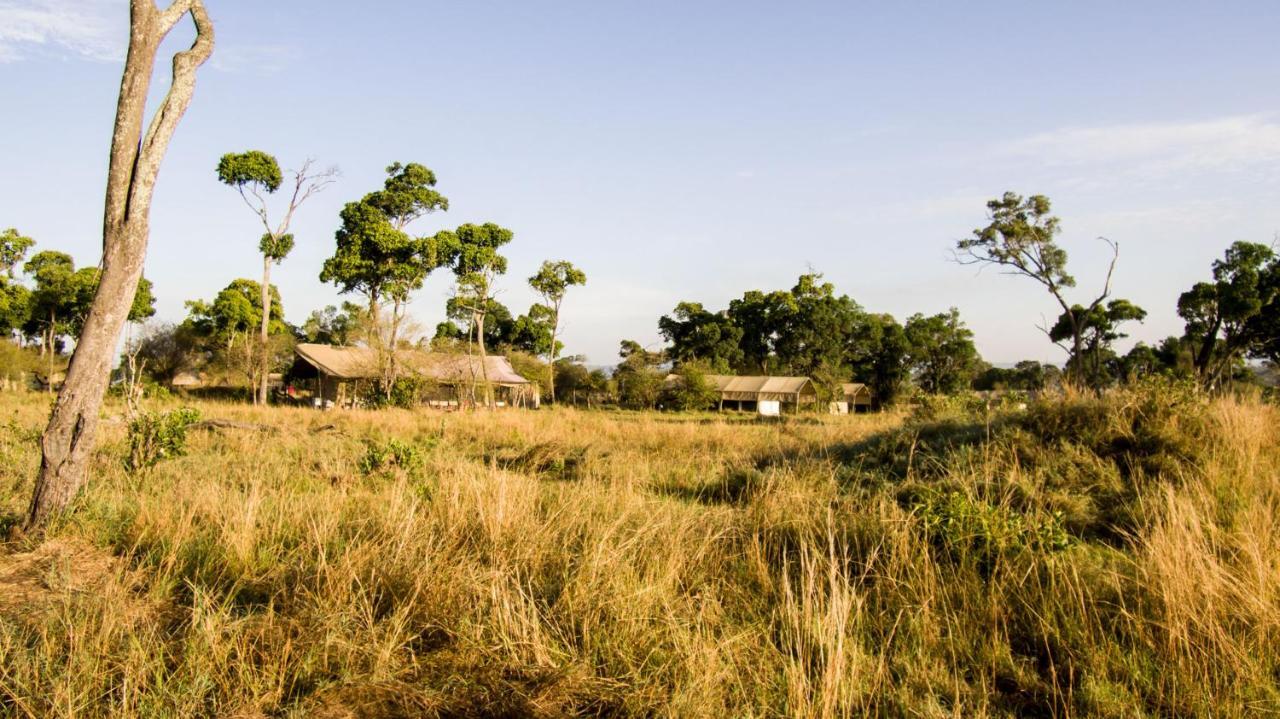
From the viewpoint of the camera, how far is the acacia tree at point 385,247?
36.8 m

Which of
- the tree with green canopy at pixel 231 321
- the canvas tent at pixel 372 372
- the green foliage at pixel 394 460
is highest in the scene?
the tree with green canopy at pixel 231 321

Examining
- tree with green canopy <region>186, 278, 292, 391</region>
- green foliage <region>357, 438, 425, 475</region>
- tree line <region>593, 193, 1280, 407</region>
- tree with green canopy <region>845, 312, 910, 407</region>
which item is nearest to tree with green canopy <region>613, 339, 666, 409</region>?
tree line <region>593, 193, 1280, 407</region>

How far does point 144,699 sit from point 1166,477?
8.36 metres

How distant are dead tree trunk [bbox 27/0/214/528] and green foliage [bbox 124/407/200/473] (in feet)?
8.29

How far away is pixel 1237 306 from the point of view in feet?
93.3

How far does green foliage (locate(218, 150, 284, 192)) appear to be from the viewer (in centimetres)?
3189

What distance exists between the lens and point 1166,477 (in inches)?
268

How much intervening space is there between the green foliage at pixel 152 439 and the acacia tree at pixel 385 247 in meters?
27.7

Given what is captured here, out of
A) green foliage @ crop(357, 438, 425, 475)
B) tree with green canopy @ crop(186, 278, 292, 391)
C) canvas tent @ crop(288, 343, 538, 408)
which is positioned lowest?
green foliage @ crop(357, 438, 425, 475)

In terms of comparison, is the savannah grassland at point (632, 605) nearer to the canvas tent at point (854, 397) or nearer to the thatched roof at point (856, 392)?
the canvas tent at point (854, 397)

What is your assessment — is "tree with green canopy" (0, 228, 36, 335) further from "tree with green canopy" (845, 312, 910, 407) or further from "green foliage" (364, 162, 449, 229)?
"tree with green canopy" (845, 312, 910, 407)

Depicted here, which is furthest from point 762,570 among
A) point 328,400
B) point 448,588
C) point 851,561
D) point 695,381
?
point 695,381

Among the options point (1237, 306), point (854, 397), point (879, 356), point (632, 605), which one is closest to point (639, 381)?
point (854, 397)

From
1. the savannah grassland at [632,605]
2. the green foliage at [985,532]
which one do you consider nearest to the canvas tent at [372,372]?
→ the savannah grassland at [632,605]
